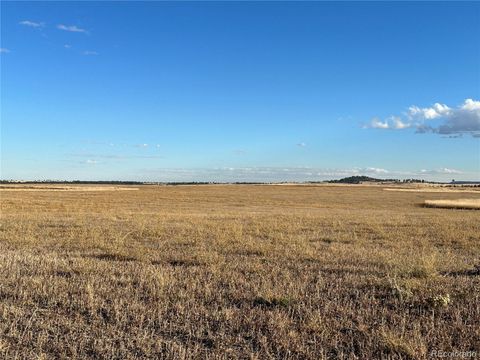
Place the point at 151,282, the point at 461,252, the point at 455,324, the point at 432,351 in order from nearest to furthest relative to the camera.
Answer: the point at 432,351
the point at 455,324
the point at 151,282
the point at 461,252

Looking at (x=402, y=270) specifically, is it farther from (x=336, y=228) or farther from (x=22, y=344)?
(x=336, y=228)

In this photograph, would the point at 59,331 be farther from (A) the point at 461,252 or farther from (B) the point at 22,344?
(A) the point at 461,252

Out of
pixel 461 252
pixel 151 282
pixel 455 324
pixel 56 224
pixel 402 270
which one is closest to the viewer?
pixel 455 324

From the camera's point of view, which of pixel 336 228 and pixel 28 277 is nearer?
pixel 28 277

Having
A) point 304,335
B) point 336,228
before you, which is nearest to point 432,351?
point 304,335

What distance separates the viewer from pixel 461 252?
539 inches

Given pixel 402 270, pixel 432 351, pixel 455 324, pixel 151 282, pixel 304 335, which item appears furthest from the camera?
pixel 402 270

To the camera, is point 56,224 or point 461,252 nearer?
point 461,252

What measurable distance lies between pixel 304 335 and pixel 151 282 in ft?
11.5

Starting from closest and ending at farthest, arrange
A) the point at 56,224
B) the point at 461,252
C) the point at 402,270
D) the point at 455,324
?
the point at 455,324 → the point at 402,270 → the point at 461,252 → the point at 56,224

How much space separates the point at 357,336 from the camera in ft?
19.4

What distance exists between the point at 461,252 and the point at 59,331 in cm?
1171

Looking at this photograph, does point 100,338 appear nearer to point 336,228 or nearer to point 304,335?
point 304,335

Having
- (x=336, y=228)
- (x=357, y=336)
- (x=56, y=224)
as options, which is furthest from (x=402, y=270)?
(x=56, y=224)
